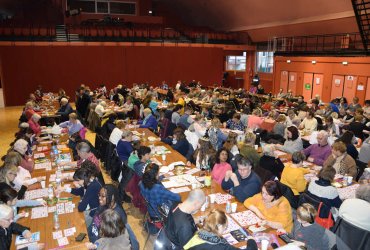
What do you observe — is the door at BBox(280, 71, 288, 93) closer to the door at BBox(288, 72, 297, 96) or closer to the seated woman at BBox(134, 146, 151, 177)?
the door at BBox(288, 72, 297, 96)

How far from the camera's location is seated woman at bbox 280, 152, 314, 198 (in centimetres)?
496

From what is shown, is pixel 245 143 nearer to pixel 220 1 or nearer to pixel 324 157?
pixel 324 157

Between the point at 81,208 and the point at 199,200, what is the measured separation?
1.74 m

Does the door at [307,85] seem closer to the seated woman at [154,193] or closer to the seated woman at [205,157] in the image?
the seated woman at [205,157]

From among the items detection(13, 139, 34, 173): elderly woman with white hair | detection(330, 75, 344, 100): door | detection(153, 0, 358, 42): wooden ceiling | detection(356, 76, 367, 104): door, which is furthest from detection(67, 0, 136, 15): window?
detection(13, 139, 34, 173): elderly woman with white hair

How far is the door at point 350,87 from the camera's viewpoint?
52.2 feet

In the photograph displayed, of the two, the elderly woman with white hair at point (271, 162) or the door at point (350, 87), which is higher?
the door at point (350, 87)

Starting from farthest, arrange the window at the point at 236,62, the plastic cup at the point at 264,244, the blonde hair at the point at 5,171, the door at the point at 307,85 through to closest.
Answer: the window at the point at 236,62
the door at the point at 307,85
the blonde hair at the point at 5,171
the plastic cup at the point at 264,244

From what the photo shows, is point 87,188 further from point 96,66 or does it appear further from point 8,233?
point 96,66

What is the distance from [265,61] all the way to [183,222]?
76.2 ft

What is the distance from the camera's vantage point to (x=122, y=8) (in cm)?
2606

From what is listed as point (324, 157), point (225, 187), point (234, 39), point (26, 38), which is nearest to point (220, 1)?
point (234, 39)

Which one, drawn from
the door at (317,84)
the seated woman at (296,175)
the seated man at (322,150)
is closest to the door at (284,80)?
the door at (317,84)

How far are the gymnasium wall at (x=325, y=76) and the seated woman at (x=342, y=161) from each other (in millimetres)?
11370
